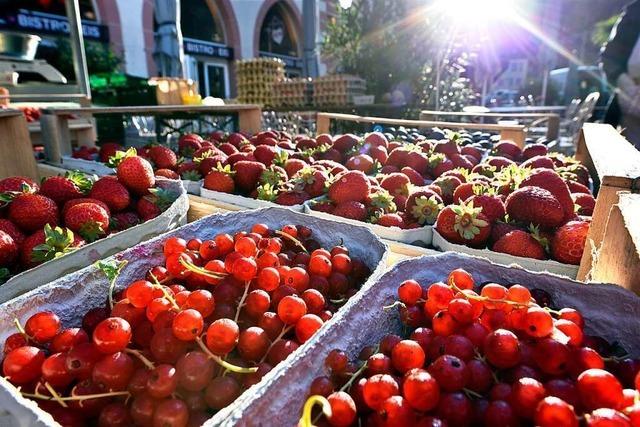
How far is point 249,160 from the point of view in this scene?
7.74 ft

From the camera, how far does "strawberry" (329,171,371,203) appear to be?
5.95 feet

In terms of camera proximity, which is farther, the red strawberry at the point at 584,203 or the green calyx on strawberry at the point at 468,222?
the red strawberry at the point at 584,203

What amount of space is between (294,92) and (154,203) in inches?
199

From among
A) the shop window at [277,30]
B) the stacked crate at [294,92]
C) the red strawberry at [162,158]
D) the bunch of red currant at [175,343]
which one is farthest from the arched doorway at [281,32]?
the bunch of red currant at [175,343]

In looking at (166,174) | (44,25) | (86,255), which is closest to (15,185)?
(86,255)

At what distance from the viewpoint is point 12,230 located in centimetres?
135

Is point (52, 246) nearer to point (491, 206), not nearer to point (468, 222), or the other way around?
point (468, 222)

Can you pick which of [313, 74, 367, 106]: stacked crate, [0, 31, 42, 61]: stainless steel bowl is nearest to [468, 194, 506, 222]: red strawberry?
[313, 74, 367, 106]: stacked crate

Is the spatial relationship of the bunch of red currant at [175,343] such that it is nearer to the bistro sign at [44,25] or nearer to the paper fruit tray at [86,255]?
the paper fruit tray at [86,255]

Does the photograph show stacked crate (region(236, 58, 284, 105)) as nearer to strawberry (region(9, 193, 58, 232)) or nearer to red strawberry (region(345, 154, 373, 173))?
red strawberry (region(345, 154, 373, 173))

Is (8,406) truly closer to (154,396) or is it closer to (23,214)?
(154,396)

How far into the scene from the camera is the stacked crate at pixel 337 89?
5707 millimetres

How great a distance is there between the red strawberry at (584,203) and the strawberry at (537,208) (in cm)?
27

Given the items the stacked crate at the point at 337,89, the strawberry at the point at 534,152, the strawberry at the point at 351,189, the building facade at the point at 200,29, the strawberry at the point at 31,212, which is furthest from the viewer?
the building facade at the point at 200,29
